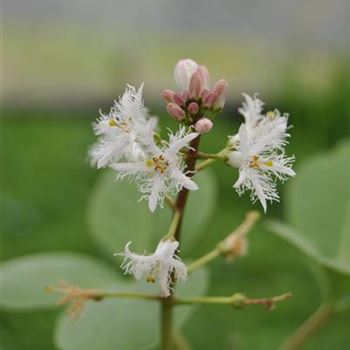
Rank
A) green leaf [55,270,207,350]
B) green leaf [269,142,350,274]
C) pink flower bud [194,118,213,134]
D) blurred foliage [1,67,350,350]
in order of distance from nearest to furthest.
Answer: pink flower bud [194,118,213,134], green leaf [55,270,207,350], green leaf [269,142,350,274], blurred foliage [1,67,350,350]

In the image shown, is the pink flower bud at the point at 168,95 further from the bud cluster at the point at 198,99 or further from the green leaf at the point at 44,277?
the green leaf at the point at 44,277

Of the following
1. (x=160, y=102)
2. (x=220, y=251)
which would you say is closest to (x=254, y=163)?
(x=220, y=251)

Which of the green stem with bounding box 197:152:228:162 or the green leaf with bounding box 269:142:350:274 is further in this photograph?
the green leaf with bounding box 269:142:350:274

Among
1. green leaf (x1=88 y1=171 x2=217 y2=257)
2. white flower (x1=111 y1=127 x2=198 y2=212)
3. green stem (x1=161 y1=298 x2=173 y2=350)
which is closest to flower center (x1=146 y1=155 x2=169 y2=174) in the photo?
white flower (x1=111 y1=127 x2=198 y2=212)

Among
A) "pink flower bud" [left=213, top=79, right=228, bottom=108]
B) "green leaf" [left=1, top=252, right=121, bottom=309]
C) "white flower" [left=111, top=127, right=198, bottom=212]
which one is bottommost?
"green leaf" [left=1, top=252, right=121, bottom=309]

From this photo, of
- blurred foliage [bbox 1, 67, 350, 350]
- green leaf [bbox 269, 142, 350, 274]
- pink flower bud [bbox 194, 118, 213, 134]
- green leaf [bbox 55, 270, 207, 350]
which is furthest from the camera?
blurred foliage [bbox 1, 67, 350, 350]

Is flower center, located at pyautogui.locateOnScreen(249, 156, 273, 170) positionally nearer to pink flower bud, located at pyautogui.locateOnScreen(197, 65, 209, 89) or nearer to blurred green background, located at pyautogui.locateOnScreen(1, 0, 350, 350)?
pink flower bud, located at pyautogui.locateOnScreen(197, 65, 209, 89)
